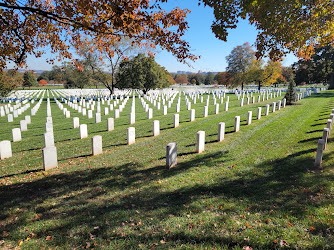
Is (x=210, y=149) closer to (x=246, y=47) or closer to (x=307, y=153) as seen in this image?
(x=307, y=153)

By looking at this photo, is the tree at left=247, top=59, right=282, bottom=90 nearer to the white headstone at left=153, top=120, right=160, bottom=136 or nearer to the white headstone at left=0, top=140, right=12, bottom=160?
the white headstone at left=153, top=120, right=160, bottom=136

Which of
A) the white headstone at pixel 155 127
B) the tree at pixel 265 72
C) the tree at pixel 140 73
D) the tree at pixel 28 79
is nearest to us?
the white headstone at pixel 155 127

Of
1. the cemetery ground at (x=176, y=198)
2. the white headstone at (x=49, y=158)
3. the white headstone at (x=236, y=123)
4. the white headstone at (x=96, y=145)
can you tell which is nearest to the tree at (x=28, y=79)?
the cemetery ground at (x=176, y=198)

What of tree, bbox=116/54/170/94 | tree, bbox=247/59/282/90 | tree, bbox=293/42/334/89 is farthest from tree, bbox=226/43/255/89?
tree, bbox=116/54/170/94

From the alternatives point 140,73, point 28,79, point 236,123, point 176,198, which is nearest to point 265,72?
point 140,73

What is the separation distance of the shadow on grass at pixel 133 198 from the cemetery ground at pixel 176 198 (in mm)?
21

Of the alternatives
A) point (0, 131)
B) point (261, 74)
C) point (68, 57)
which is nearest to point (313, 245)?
point (68, 57)

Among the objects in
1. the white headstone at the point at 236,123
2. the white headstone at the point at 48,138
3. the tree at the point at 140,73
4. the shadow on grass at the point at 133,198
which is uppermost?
the tree at the point at 140,73

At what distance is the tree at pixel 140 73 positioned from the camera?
149 feet

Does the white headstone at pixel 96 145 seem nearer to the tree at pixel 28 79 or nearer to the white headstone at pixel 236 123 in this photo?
the white headstone at pixel 236 123

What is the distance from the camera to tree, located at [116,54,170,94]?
45.4 meters

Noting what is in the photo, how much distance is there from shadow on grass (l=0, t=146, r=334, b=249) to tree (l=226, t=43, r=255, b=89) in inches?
2164

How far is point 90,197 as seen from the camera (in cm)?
514

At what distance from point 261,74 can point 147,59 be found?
92.5ft
